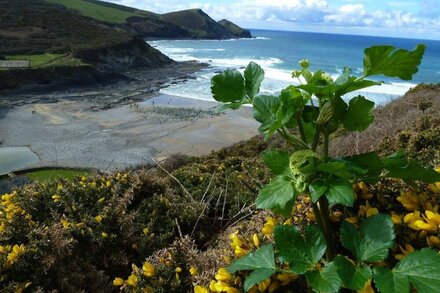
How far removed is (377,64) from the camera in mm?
1486

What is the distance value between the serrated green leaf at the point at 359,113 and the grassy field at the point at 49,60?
61.5m

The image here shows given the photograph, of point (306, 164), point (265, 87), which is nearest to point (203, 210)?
point (306, 164)

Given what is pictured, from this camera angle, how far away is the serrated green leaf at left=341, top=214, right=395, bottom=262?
58.7 inches

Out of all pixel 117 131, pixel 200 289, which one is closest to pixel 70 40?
pixel 117 131

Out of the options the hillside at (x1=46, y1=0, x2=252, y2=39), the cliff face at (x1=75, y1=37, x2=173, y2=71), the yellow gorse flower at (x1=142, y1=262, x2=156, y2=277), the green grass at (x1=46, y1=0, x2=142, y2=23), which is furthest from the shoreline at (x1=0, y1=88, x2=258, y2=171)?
the green grass at (x1=46, y1=0, x2=142, y2=23)

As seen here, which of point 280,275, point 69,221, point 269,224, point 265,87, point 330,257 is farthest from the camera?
point 265,87

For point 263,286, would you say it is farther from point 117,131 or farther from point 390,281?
point 117,131

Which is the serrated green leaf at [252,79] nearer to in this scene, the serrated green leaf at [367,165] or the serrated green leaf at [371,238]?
the serrated green leaf at [367,165]

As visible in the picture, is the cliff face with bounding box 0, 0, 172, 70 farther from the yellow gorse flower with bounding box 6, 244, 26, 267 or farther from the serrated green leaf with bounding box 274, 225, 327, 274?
the serrated green leaf with bounding box 274, 225, 327, 274

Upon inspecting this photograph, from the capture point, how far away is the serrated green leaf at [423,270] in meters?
1.27

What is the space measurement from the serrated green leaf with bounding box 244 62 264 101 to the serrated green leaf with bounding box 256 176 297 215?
1.60 feet

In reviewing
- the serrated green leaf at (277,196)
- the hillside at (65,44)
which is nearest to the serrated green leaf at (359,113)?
the serrated green leaf at (277,196)

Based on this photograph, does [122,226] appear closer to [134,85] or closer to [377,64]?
[377,64]

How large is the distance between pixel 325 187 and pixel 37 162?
27.7m
